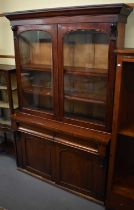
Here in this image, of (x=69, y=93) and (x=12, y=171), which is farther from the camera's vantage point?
(x=12, y=171)

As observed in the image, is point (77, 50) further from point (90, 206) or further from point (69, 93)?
point (90, 206)

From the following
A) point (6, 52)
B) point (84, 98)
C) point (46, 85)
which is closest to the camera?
point (84, 98)

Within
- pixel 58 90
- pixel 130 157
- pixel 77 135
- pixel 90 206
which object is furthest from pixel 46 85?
pixel 90 206

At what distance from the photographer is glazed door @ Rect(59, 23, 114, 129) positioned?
183cm

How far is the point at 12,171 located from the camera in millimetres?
2701

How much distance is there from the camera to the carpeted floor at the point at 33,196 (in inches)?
85.4

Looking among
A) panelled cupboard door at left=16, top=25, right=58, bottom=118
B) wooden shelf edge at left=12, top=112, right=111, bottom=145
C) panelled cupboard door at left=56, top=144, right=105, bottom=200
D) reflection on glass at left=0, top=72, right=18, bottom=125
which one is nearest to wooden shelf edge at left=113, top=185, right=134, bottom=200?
panelled cupboard door at left=56, top=144, right=105, bottom=200

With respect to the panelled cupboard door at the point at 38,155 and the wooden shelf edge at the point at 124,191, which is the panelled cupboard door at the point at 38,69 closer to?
the panelled cupboard door at the point at 38,155

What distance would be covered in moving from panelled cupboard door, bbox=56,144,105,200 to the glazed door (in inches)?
13.3

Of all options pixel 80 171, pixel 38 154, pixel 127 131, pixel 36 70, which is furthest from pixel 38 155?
pixel 127 131

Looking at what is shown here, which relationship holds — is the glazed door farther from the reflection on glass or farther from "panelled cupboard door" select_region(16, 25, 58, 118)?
the reflection on glass

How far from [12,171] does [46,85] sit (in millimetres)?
1218

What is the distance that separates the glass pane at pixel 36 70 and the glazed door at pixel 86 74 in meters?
0.20

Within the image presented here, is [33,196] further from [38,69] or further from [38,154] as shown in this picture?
[38,69]
